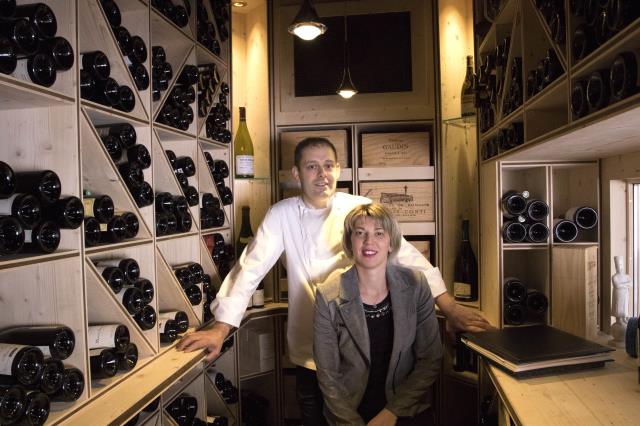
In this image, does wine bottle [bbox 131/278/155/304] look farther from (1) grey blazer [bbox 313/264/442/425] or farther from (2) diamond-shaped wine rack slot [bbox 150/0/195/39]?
(2) diamond-shaped wine rack slot [bbox 150/0/195/39]

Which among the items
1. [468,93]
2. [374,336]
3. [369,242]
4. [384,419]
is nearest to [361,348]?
[374,336]

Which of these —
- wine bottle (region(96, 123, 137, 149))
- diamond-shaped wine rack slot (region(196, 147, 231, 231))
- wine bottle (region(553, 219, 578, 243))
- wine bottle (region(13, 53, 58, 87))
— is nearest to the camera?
wine bottle (region(13, 53, 58, 87))

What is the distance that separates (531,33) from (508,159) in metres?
0.56

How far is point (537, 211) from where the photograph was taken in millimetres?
2225

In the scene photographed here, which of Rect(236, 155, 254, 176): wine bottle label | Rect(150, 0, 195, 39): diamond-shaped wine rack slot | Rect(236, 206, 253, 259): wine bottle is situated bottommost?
Rect(236, 206, 253, 259): wine bottle

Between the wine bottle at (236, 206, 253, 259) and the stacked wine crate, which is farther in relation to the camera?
the wine bottle at (236, 206, 253, 259)

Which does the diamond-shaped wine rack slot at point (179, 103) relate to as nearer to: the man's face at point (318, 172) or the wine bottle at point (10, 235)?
the man's face at point (318, 172)

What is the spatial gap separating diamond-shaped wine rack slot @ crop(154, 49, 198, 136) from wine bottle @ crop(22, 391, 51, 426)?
1092 millimetres

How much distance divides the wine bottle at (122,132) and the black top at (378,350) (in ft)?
3.73

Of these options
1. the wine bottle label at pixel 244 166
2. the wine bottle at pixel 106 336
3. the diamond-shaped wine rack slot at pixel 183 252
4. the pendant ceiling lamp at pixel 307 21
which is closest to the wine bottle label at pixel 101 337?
the wine bottle at pixel 106 336

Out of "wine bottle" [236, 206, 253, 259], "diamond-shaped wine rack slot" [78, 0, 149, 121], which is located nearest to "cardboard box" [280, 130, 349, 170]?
"wine bottle" [236, 206, 253, 259]

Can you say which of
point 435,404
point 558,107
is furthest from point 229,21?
point 435,404

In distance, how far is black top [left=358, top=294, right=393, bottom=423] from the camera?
1932 mm

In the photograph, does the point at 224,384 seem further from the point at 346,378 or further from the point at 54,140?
the point at 54,140
